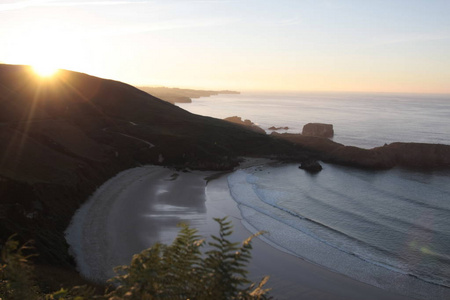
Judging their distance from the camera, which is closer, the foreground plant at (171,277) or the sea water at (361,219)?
the foreground plant at (171,277)

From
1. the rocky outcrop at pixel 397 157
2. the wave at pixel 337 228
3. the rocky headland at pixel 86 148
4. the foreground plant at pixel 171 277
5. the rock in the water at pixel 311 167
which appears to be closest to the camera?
the foreground plant at pixel 171 277

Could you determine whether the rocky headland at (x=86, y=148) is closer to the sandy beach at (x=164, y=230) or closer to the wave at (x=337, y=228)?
the sandy beach at (x=164, y=230)

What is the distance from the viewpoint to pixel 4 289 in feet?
31.6

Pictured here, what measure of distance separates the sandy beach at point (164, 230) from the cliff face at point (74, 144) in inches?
77.8

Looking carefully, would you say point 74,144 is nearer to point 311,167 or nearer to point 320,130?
point 311,167

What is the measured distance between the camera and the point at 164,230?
36.9 meters

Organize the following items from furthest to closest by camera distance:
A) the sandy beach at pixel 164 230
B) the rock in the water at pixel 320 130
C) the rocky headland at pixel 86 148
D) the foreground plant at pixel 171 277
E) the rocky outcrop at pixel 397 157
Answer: the rock in the water at pixel 320 130 → the rocky outcrop at pixel 397 157 → the rocky headland at pixel 86 148 → the sandy beach at pixel 164 230 → the foreground plant at pixel 171 277

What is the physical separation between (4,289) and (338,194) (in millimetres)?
54124

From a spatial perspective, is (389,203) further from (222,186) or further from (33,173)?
(33,173)

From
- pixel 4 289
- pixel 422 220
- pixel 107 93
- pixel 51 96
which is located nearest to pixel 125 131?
pixel 51 96

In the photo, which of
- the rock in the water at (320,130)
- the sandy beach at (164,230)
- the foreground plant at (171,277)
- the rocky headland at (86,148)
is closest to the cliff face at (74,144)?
the rocky headland at (86,148)

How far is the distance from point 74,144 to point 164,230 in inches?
1352

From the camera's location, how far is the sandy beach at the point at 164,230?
87.0 ft

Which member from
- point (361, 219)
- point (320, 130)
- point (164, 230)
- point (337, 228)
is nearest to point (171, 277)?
point (164, 230)
